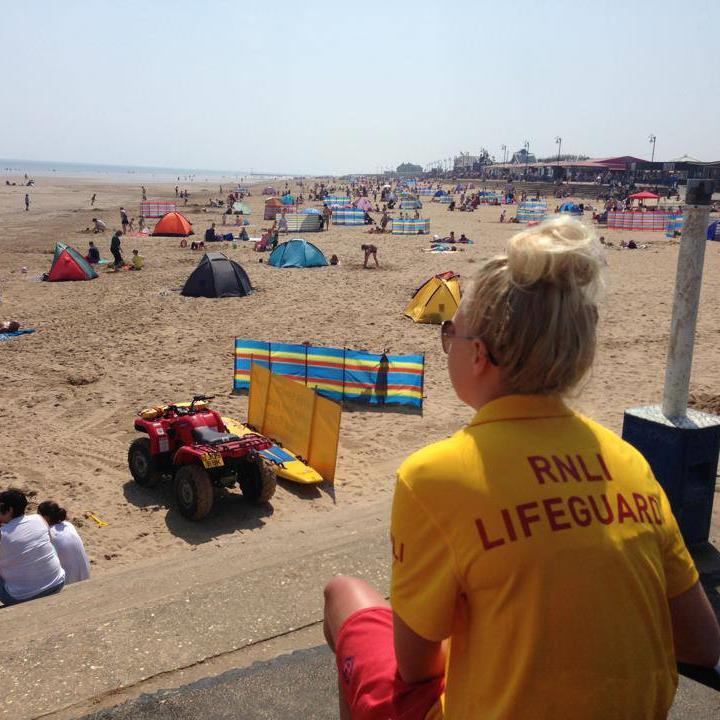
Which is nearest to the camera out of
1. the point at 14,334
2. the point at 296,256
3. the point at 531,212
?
the point at 14,334

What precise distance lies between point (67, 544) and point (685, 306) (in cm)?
448

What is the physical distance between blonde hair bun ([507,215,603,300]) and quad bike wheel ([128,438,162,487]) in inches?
237

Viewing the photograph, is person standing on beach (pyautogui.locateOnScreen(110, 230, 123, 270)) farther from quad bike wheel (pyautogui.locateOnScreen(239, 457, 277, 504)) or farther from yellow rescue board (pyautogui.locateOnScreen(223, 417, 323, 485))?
quad bike wheel (pyautogui.locateOnScreen(239, 457, 277, 504))

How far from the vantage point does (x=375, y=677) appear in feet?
5.73

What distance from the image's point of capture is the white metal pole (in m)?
3.99

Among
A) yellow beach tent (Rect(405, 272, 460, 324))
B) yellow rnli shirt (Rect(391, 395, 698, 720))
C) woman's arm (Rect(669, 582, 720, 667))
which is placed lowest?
→ yellow beach tent (Rect(405, 272, 460, 324))

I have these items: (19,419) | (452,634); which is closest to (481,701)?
(452,634)

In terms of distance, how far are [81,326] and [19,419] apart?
5157 millimetres

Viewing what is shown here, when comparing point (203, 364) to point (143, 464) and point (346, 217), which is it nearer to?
point (143, 464)

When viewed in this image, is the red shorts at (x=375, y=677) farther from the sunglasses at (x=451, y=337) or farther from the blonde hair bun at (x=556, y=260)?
the blonde hair bun at (x=556, y=260)

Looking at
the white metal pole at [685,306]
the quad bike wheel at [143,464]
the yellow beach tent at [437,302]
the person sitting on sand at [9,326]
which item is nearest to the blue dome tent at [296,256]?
the yellow beach tent at [437,302]

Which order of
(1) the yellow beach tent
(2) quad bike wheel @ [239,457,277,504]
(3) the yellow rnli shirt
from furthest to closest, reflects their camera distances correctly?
(1) the yellow beach tent < (2) quad bike wheel @ [239,457,277,504] < (3) the yellow rnli shirt

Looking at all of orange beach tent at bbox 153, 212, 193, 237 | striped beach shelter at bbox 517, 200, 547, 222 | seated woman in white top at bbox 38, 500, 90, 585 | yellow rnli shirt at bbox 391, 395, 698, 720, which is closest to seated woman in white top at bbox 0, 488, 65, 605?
seated woman in white top at bbox 38, 500, 90, 585

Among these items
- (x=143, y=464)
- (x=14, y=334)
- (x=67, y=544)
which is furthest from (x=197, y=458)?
(x=14, y=334)
